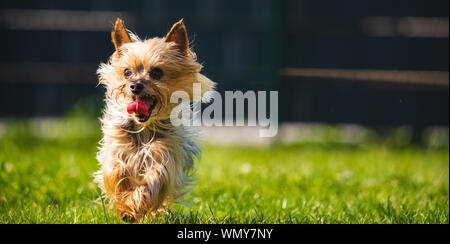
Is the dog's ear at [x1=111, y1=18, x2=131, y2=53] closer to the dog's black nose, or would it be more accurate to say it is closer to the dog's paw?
the dog's black nose

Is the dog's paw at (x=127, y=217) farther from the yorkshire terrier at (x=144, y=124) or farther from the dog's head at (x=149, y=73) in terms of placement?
the dog's head at (x=149, y=73)

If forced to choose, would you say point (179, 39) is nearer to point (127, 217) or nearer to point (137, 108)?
point (137, 108)

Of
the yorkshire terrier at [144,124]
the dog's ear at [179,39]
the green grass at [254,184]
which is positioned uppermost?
the dog's ear at [179,39]

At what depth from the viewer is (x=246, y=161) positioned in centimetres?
582

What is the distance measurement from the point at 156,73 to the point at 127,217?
84cm

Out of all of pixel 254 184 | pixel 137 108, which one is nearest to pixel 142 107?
pixel 137 108

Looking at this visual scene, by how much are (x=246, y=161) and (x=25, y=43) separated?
4146mm

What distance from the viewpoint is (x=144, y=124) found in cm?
295

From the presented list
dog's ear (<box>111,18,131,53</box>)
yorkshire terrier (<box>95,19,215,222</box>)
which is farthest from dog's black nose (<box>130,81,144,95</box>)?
dog's ear (<box>111,18,131,53</box>)

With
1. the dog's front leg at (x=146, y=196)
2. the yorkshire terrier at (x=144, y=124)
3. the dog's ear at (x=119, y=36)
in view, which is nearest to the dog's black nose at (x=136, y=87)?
the yorkshire terrier at (x=144, y=124)

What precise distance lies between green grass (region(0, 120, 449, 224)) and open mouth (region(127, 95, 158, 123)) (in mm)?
597

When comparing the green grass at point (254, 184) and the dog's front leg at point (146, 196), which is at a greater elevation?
the dog's front leg at point (146, 196)

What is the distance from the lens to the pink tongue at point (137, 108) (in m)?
2.76
